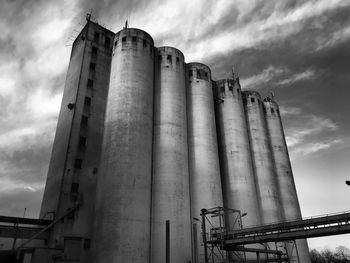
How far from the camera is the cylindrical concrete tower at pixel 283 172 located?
48.4 m

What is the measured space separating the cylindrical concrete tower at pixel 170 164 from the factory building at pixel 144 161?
12 centimetres

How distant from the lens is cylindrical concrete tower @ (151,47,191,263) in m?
33.3

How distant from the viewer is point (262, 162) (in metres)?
51.5

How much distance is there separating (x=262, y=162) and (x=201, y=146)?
15.0m

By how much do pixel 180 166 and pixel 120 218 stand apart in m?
10.3

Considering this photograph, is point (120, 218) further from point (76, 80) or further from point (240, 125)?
point (240, 125)

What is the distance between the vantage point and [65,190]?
34094 mm

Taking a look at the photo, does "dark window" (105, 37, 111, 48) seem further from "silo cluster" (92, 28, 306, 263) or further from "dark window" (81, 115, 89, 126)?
"dark window" (81, 115, 89, 126)

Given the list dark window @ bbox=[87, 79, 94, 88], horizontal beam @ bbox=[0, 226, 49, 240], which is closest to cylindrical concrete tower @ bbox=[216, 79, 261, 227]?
dark window @ bbox=[87, 79, 94, 88]

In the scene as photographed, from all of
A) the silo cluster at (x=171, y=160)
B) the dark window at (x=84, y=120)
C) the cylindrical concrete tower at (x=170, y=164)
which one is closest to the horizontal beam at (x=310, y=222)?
the cylindrical concrete tower at (x=170, y=164)

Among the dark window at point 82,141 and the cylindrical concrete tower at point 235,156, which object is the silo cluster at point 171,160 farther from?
the dark window at point 82,141

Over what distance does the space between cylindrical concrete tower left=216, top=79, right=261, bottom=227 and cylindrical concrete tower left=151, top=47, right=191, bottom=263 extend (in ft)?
32.8

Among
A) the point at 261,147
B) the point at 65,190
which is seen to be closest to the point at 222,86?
the point at 261,147

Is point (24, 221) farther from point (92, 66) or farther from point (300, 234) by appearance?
point (300, 234)
